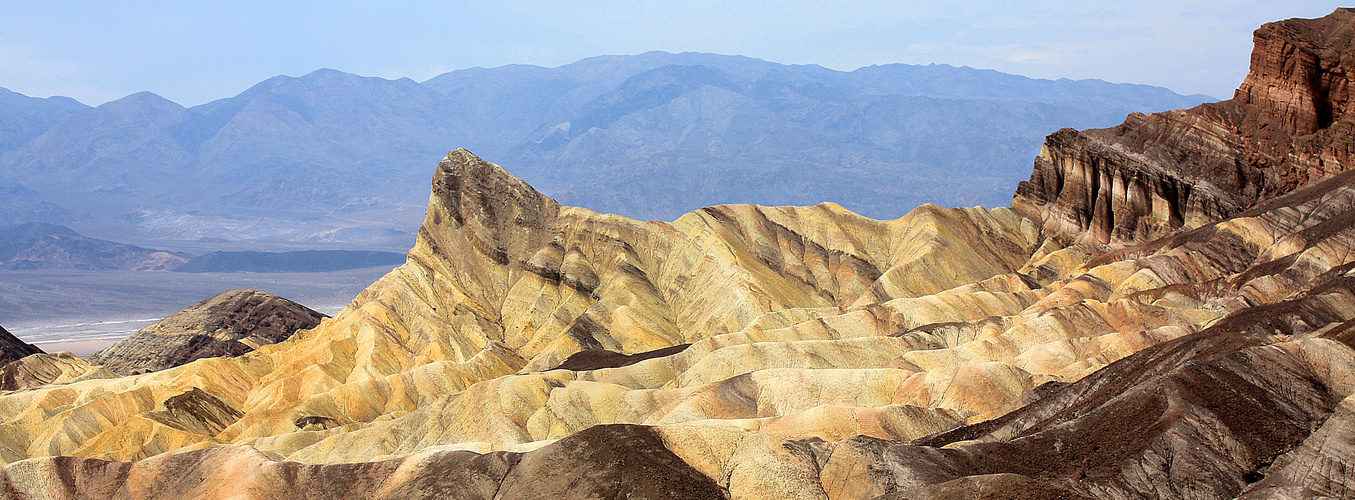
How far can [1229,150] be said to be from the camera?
318ft

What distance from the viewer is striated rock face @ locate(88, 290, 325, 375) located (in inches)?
4710

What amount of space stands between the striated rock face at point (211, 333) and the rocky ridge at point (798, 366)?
1190 inches

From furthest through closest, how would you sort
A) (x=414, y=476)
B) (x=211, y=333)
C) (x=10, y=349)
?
(x=211, y=333) → (x=10, y=349) → (x=414, y=476)

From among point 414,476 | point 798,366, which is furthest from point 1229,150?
point 414,476

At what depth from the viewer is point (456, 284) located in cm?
9875

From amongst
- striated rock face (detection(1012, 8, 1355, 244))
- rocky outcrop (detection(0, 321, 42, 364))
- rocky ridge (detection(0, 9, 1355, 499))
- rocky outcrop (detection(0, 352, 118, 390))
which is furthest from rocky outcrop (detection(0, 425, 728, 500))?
rocky outcrop (detection(0, 321, 42, 364))

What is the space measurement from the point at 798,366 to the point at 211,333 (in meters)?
82.8

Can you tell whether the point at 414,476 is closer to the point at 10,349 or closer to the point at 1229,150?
the point at 1229,150

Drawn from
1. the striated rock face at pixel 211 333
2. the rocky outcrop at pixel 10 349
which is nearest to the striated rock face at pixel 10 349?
the rocky outcrop at pixel 10 349

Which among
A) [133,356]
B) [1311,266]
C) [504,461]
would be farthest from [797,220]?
[133,356]

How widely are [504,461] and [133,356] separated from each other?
296 ft

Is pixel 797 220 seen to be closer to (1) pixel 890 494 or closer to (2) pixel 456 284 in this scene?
(2) pixel 456 284

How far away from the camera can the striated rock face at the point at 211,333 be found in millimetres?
119625

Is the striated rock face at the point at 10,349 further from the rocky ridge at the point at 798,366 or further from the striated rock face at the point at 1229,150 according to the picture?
the striated rock face at the point at 1229,150
